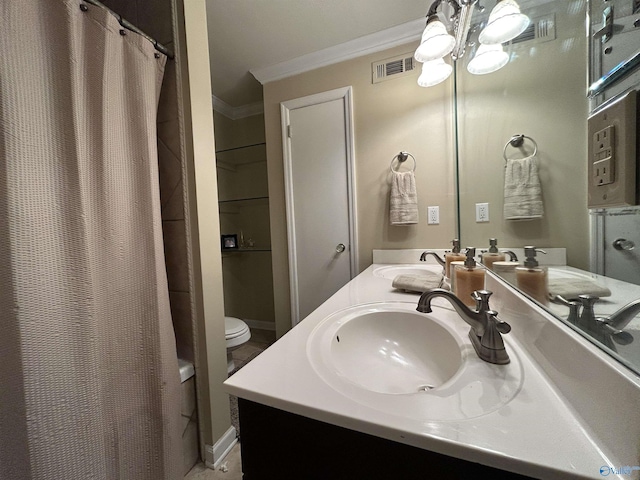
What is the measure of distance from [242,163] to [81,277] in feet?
6.08

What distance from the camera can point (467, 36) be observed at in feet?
3.60

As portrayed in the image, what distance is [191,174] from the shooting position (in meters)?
0.93

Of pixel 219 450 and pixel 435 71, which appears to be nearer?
pixel 219 450

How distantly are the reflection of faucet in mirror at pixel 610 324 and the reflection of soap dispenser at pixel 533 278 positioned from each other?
9 centimetres

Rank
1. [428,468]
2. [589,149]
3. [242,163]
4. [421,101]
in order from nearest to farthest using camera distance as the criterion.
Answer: [428,468] < [589,149] < [421,101] < [242,163]

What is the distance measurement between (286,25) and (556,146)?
157cm

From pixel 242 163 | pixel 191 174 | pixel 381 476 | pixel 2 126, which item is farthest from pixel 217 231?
pixel 242 163

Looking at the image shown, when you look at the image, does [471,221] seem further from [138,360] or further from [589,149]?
[138,360]

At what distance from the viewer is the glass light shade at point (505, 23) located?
27.9 inches

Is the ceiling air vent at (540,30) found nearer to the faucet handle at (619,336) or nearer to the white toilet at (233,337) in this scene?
the faucet handle at (619,336)

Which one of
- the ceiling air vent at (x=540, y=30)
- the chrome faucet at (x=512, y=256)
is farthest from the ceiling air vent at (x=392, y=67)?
the chrome faucet at (x=512, y=256)

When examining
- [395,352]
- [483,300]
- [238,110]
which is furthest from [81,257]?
[238,110]

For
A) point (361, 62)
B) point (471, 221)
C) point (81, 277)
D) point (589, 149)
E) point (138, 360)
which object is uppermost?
point (361, 62)

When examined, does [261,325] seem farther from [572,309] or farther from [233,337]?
[572,309]
